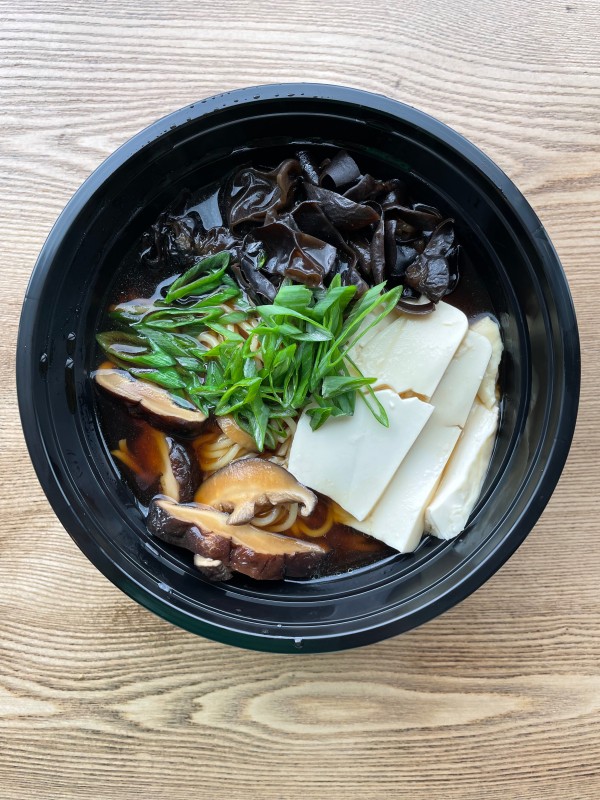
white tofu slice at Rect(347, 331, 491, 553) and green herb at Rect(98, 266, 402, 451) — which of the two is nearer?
green herb at Rect(98, 266, 402, 451)

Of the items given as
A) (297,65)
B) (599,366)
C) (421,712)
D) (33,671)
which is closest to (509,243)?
(599,366)

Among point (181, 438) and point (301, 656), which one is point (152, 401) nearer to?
point (181, 438)

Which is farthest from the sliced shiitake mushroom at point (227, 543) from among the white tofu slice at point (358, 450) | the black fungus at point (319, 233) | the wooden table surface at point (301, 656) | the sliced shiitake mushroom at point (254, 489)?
the black fungus at point (319, 233)

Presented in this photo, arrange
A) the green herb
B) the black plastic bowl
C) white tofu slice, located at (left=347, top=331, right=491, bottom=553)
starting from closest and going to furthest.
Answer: the black plastic bowl, the green herb, white tofu slice, located at (left=347, top=331, right=491, bottom=553)

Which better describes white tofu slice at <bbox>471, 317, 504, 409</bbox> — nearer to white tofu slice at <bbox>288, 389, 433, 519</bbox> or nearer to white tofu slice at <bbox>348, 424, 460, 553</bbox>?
white tofu slice at <bbox>348, 424, 460, 553</bbox>

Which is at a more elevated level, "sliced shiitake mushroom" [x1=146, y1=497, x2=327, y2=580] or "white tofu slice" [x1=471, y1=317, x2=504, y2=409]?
"white tofu slice" [x1=471, y1=317, x2=504, y2=409]

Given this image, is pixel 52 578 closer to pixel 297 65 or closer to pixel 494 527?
pixel 494 527

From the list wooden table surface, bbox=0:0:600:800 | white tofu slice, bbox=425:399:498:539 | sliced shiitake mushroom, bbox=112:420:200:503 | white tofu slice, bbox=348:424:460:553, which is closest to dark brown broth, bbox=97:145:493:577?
sliced shiitake mushroom, bbox=112:420:200:503

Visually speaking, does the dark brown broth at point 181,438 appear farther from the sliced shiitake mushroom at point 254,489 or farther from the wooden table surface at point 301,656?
the wooden table surface at point 301,656

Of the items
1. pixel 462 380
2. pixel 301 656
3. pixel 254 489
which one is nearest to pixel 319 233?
pixel 462 380
